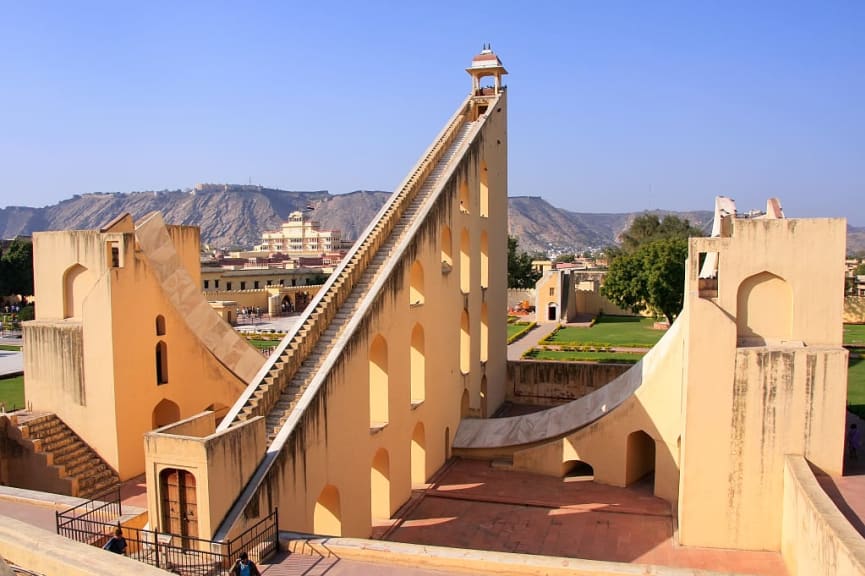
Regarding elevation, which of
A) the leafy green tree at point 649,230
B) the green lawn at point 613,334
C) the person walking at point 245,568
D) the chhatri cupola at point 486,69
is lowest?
the green lawn at point 613,334

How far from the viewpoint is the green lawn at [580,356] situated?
93.3 ft

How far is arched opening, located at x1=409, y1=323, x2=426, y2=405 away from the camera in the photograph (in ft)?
48.5

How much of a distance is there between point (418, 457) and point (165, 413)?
18.5 ft

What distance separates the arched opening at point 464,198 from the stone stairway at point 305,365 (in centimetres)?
183

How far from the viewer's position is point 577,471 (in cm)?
Result: 1586

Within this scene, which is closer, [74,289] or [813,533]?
[813,533]

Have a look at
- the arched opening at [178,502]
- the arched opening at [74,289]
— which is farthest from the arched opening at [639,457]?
the arched opening at [74,289]

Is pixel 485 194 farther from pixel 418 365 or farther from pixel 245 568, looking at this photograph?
pixel 245 568

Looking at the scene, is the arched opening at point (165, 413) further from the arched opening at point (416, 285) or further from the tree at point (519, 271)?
the tree at point (519, 271)

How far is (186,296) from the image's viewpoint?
49.8ft

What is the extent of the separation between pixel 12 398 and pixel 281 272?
1469 inches

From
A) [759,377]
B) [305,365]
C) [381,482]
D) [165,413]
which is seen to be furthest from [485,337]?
[759,377]

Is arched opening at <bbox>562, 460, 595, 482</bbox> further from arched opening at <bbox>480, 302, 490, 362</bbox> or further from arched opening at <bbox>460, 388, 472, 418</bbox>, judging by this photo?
arched opening at <bbox>480, 302, 490, 362</bbox>

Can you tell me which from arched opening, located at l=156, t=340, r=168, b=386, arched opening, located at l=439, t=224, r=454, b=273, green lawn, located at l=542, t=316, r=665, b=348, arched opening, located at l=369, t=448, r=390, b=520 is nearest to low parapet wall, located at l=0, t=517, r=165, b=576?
arched opening, located at l=369, t=448, r=390, b=520
